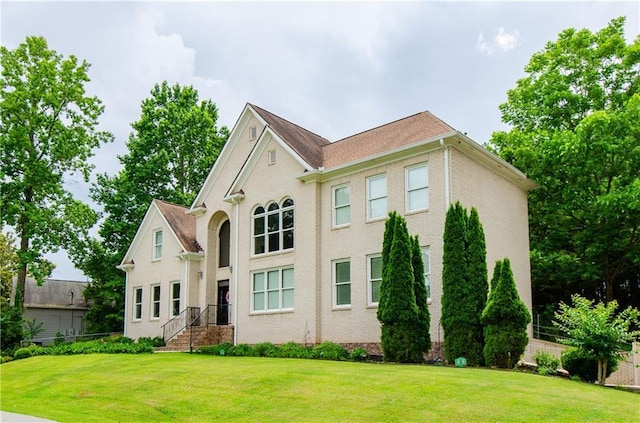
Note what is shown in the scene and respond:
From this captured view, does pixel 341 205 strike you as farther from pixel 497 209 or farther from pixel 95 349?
pixel 95 349

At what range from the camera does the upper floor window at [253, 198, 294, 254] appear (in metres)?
24.2

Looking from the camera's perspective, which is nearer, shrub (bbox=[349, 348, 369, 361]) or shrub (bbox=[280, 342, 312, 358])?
shrub (bbox=[349, 348, 369, 361])

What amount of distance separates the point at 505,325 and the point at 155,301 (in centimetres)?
2010

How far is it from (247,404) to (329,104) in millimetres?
13714

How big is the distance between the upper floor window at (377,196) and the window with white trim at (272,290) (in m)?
4.44

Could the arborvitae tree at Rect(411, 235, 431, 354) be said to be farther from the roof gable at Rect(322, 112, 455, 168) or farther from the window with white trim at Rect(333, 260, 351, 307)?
the roof gable at Rect(322, 112, 455, 168)

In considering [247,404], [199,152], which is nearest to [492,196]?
[247,404]

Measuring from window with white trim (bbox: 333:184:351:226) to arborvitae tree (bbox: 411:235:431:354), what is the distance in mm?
4014

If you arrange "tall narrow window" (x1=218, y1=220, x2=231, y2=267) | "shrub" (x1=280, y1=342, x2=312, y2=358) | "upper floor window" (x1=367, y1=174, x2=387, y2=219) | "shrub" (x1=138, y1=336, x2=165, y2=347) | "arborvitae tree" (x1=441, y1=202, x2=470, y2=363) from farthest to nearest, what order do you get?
"tall narrow window" (x1=218, y1=220, x2=231, y2=267) < "shrub" (x1=138, y1=336, x2=165, y2=347) < "upper floor window" (x1=367, y1=174, x2=387, y2=219) < "shrub" (x1=280, y1=342, x2=312, y2=358) < "arborvitae tree" (x1=441, y1=202, x2=470, y2=363)

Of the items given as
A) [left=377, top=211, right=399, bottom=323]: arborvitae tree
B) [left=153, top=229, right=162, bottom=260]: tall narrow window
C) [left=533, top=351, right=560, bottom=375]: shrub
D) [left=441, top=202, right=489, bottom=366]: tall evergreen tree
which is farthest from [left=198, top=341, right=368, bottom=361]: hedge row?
[left=153, top=229, right=162, bottom=260]: tall narrow window

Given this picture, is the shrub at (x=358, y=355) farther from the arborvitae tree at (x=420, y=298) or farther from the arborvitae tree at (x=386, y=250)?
the arborvitae tree at (x=420, y=298)

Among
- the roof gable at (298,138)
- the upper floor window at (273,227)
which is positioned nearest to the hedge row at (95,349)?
the upper floor window at (273,227)

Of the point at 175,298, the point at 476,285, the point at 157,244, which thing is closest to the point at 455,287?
the point at 476,285

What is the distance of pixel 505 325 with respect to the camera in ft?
53.0
